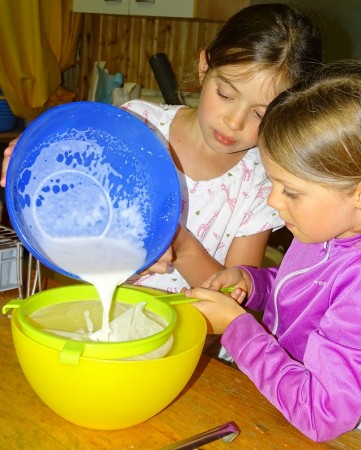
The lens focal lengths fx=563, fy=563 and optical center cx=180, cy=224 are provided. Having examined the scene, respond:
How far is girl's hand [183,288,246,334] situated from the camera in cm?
79

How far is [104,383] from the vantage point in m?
0.60

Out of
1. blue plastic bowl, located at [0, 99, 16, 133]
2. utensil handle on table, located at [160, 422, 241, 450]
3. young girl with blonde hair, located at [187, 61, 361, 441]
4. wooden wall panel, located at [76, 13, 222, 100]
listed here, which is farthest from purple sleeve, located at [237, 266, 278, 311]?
blue plastic bowl, located at [0, 99, 16, 133]

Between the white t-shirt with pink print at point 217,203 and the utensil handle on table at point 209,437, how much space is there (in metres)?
0.59

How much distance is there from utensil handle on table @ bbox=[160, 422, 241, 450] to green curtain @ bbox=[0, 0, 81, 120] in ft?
9.02

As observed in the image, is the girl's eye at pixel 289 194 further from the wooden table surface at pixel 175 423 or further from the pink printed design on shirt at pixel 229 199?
the pink printed design on shirt at pixel 229 199

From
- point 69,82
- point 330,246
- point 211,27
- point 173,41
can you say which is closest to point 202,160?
point 330,246

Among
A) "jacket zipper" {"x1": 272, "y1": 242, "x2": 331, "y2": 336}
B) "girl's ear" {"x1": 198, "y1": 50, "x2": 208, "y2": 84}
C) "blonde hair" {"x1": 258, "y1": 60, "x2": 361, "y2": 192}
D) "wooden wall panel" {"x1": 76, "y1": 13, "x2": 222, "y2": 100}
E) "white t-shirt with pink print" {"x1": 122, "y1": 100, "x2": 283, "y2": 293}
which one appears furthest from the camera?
"wooden wall panel" {"x1": 76, "y1": 13, "x2": 222, "y2": 100}

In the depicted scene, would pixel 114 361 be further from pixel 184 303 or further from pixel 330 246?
pixel 330 246

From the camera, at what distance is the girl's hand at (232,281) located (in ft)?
3.06

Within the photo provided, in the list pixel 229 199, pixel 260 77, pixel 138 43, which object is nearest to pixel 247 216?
pixel 229 199

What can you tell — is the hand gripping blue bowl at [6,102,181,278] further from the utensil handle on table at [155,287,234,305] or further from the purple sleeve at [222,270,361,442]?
the purple sleeve at [222,270,361,442]

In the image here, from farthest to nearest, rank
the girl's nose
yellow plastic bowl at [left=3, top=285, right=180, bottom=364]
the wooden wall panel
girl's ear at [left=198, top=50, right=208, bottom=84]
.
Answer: the wooden wall panel → girl's ear at [left=198, top=50, right=208, bottom=84] → the girl's nose → yellow plastic bowl at [left=3, top=285, right=180, bottom=364]

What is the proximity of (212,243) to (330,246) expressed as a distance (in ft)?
1.41

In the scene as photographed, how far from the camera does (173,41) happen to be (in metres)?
2.86
